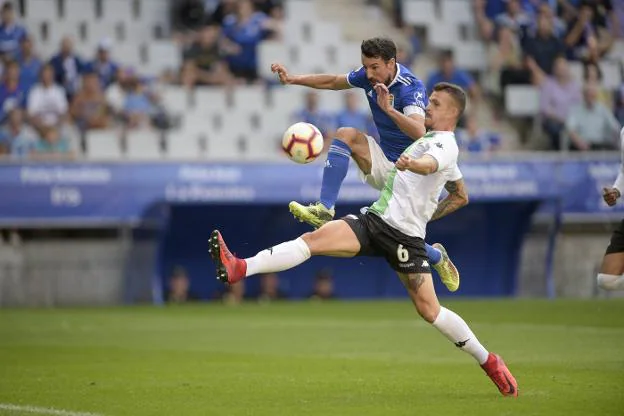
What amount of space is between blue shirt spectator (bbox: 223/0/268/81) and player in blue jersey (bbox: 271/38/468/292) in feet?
41.3

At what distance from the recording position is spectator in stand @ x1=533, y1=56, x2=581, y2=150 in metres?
23.8

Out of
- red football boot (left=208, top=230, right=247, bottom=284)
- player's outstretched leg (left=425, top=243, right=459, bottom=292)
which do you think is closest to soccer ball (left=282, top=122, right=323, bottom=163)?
player's outstretched leg (left=425, top=243, right=459, bottom=292)

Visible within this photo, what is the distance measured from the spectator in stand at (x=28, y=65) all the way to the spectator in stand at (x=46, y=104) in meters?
→ 0.21

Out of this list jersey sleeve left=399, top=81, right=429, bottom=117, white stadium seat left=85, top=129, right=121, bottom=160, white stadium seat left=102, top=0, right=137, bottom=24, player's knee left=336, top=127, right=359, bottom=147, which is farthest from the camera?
white stadium seat left=102, top=0, right=137, bottom=24

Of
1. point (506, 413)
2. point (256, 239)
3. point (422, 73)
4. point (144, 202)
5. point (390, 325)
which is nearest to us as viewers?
point (506, 413)

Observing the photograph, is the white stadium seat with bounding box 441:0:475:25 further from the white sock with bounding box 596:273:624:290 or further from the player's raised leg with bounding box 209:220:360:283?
the player's raised leg with bounding box 209:220:360:283

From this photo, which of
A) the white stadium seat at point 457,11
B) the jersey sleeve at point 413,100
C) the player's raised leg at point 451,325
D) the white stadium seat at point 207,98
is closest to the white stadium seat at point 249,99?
the white stadium seat at point 207,98

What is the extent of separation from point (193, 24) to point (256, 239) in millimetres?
4508

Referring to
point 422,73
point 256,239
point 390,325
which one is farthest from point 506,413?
point 422,73

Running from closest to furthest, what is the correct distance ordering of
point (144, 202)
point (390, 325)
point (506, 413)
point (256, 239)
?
point (506, 413) → point (390, 325) → point (144, 202) → point (256, 239)

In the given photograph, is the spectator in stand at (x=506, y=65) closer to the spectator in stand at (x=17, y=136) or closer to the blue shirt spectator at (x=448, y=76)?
the blue shirt spectator at (x=448, y=76)

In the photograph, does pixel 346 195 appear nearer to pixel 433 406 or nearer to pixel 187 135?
pixel 187 135

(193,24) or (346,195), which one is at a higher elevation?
(193,24)

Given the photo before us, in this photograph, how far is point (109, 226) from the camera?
22.1 m
